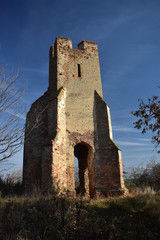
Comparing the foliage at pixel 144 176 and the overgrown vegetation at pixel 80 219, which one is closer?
the overgrown vegetation at pixel 80 219

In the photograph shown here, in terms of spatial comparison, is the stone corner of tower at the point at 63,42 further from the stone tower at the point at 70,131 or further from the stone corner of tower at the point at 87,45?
the stone corner of tower at the point at 87,45

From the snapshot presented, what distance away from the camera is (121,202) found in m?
8.81

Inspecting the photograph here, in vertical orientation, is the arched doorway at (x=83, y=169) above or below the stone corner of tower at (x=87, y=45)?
below

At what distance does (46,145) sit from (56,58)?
228 inches

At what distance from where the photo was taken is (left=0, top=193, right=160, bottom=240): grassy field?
5.84 meters

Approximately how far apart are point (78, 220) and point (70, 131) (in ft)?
21.3

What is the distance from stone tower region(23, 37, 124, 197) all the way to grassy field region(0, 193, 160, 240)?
2.26 m

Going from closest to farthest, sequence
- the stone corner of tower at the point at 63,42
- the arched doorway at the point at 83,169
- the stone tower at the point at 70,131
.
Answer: the stone tower at the point at 70,131 < the arched doorway at the point at 83,169 < the stone corner of tower at the point at 63,42

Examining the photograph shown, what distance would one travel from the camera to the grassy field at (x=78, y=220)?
5.84 m

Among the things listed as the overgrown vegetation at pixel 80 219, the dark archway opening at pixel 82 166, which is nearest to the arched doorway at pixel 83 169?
the dark archway opening at pixel 82 166

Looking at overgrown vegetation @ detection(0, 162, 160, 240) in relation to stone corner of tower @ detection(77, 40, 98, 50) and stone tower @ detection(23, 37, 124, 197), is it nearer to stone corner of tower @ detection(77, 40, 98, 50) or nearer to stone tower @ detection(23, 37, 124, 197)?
stone tower @ detection(23, 37, 124, 197)

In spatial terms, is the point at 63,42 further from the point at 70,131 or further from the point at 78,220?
the point at 78,220

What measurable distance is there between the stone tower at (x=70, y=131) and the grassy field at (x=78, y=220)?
2259mm

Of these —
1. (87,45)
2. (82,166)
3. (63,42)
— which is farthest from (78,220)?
(87,45)
